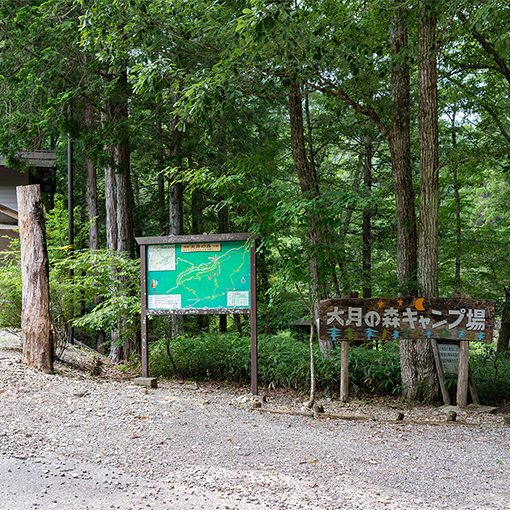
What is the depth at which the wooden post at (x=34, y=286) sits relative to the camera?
22.3ft

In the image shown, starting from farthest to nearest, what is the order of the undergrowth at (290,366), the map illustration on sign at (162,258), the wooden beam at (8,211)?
the wooden beam at (8,211)
the undergrowth at (290,366)
the map illustration on sign at (162,258)

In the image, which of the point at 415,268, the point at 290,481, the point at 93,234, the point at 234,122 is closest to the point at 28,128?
the point at 93,234

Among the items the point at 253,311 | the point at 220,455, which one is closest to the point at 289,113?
the point at 253,311

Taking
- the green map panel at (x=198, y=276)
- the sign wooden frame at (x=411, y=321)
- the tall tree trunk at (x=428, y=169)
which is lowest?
the sign wooden frame at (x=411, y=321)

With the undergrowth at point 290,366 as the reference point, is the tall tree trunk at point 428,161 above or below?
above

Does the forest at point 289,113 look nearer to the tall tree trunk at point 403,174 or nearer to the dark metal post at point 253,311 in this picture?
the tall tree trunk at point 403,174

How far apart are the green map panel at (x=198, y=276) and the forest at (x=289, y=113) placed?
0.53 m

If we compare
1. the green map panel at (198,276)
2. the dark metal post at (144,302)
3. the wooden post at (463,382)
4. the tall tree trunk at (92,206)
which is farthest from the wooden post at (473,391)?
the tall tree trunk at (92,206)

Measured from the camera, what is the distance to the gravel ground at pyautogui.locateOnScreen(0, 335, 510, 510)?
3.34 metres

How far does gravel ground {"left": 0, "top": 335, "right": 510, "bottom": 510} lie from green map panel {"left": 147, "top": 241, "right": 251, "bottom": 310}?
4.58ft

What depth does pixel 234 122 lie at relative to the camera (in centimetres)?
1298

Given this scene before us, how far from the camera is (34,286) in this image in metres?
6.94

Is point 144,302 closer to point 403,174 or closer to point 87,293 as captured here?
point 87,293

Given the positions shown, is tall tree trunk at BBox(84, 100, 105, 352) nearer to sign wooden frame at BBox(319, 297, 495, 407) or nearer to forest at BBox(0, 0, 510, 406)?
forest at BBox(0, 0, 510, 406)
